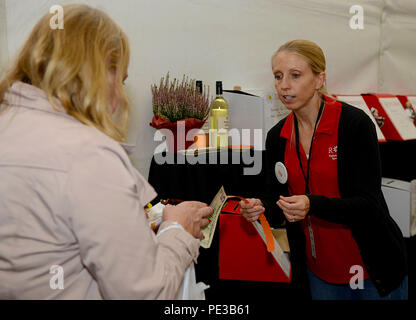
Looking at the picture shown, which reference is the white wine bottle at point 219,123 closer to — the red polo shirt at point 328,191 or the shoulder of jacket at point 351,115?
the red polo shirt at point 328,191

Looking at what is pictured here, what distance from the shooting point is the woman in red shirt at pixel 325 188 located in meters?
1.40

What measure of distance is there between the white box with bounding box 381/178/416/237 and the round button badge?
1.51 meters

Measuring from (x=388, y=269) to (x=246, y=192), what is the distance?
1.00 meters

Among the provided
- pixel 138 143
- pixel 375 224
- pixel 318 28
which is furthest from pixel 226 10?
pixel 375 224

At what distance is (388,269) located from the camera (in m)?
1.40

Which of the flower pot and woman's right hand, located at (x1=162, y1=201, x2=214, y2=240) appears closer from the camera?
woman's right hand, located at (x1=162, y1=201, x2=214, y2=240)

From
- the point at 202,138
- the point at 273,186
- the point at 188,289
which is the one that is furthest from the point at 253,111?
the point at 188,289

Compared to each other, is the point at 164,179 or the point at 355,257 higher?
the point at 164,179

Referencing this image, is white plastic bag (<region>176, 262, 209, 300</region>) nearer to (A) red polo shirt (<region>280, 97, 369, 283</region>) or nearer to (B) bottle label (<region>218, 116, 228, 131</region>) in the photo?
(A) red polo shirt (<region>280, 97, 369, 283</region>)

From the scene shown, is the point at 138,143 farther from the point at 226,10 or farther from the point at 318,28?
the point at 318,28

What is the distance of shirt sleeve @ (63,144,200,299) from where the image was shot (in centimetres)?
66

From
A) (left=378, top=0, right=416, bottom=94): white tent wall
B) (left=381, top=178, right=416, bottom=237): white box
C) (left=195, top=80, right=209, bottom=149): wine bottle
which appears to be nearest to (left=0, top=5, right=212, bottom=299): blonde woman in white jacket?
(left=195, top=80, right=209, bottom=149): wine bottle

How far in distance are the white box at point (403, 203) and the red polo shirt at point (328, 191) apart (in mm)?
1371

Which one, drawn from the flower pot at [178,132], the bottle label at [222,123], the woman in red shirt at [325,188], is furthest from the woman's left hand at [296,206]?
the bottle label at [222,123]
